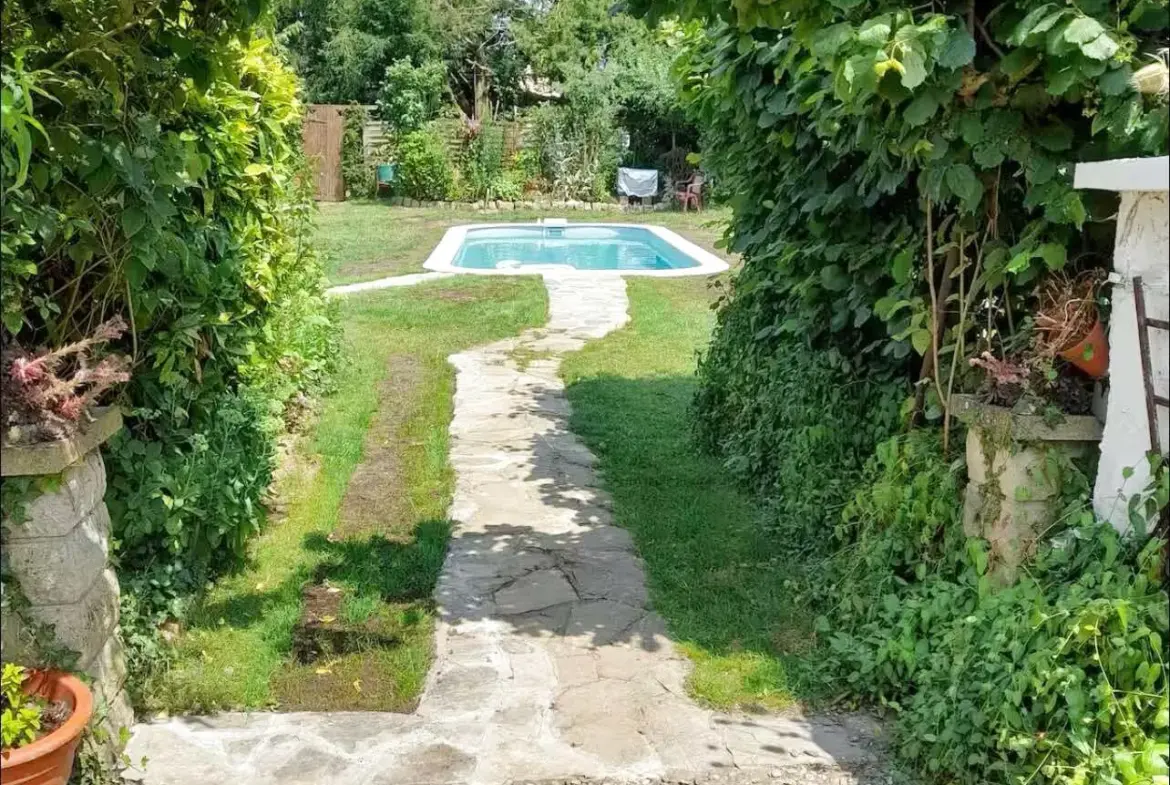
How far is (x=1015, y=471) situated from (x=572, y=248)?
15589 mm

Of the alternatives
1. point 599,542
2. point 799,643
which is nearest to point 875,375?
point 799,643

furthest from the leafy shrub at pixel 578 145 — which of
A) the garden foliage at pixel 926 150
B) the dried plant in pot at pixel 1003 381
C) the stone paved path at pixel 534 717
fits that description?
the dried plant in pot at pixel 1003 381

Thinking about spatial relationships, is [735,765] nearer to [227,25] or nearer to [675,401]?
[227,25]

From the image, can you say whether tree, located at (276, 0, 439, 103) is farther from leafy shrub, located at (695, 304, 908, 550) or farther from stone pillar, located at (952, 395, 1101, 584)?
stone pillar, located at (952, 395, 1101, 584)

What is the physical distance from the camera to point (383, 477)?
Result: 5926mm

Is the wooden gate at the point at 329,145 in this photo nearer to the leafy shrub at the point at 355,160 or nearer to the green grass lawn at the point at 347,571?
the leafy shrub at the point at 355,160

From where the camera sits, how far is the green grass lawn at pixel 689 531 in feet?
12.5

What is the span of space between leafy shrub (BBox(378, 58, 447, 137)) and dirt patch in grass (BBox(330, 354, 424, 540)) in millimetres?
13963

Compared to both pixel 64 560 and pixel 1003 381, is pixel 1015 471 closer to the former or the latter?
pixel 1003 381

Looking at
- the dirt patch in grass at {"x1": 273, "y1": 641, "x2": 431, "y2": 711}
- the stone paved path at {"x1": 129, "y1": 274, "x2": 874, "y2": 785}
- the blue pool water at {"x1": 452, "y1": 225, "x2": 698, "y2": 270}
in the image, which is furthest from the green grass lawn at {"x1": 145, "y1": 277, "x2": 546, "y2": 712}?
the blue pool water at {"x1": 452, "y1": 225, "x2": 698, "y2": 270}

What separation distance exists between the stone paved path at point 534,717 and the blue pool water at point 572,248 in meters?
10.9

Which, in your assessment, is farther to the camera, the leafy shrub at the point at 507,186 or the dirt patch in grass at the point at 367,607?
the leafy shrub at the point at 507,186

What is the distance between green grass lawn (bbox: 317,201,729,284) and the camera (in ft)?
43.9

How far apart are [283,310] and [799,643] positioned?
366cm
